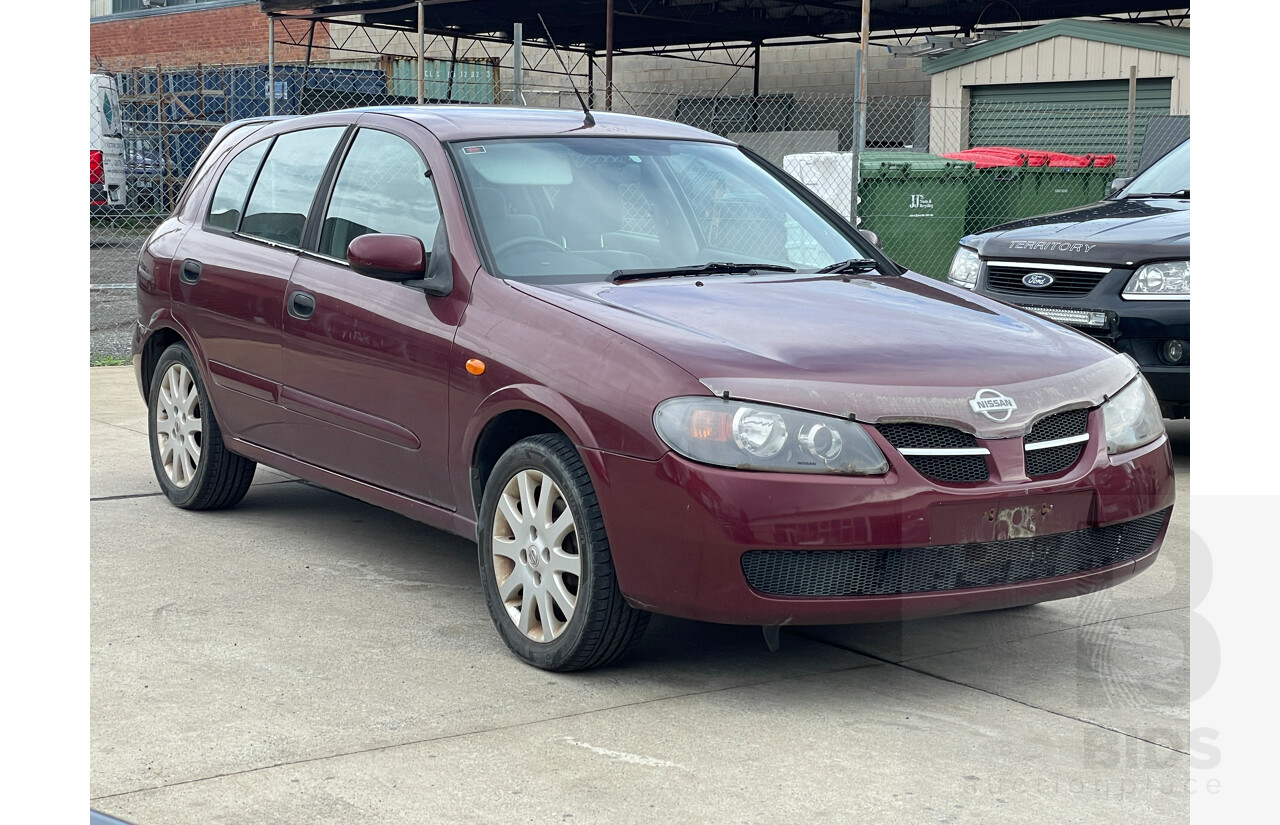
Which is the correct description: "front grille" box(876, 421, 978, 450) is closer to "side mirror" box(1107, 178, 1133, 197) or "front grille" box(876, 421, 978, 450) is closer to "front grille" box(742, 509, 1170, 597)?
"front grille" box(742, 509, 1170, 597)

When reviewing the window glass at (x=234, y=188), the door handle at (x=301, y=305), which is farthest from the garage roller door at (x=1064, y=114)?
the door handle at (x=301, y=305)

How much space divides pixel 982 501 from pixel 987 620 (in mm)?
1241

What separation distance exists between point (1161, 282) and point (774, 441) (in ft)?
14.3

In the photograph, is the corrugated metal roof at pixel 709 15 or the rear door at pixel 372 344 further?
the corrugated metal roof at pixel 709 15

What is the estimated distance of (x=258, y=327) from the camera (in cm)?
570

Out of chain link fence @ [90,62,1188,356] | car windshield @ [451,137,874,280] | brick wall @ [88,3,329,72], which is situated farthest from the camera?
brick wall @ [88,3,329,72]

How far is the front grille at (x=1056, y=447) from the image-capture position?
4.05 meters

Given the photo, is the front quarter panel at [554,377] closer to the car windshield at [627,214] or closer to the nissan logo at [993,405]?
the car windshield at [627,214]

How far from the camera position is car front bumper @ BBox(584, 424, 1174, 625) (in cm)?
382

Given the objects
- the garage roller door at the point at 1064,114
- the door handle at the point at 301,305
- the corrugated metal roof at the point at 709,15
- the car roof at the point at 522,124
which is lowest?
the door handle at the point at 301,305

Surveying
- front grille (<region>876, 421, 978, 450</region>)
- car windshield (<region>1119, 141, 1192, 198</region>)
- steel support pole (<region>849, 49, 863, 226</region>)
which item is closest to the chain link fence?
steel support pole (<region>849, 49, 863, 226</region>)

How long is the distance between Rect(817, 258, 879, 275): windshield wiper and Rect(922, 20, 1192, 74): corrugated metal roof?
15.2m

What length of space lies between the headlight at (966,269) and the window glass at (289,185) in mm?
Result: 3964

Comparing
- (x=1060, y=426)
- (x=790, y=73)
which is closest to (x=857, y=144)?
(x=1060, y=426)
